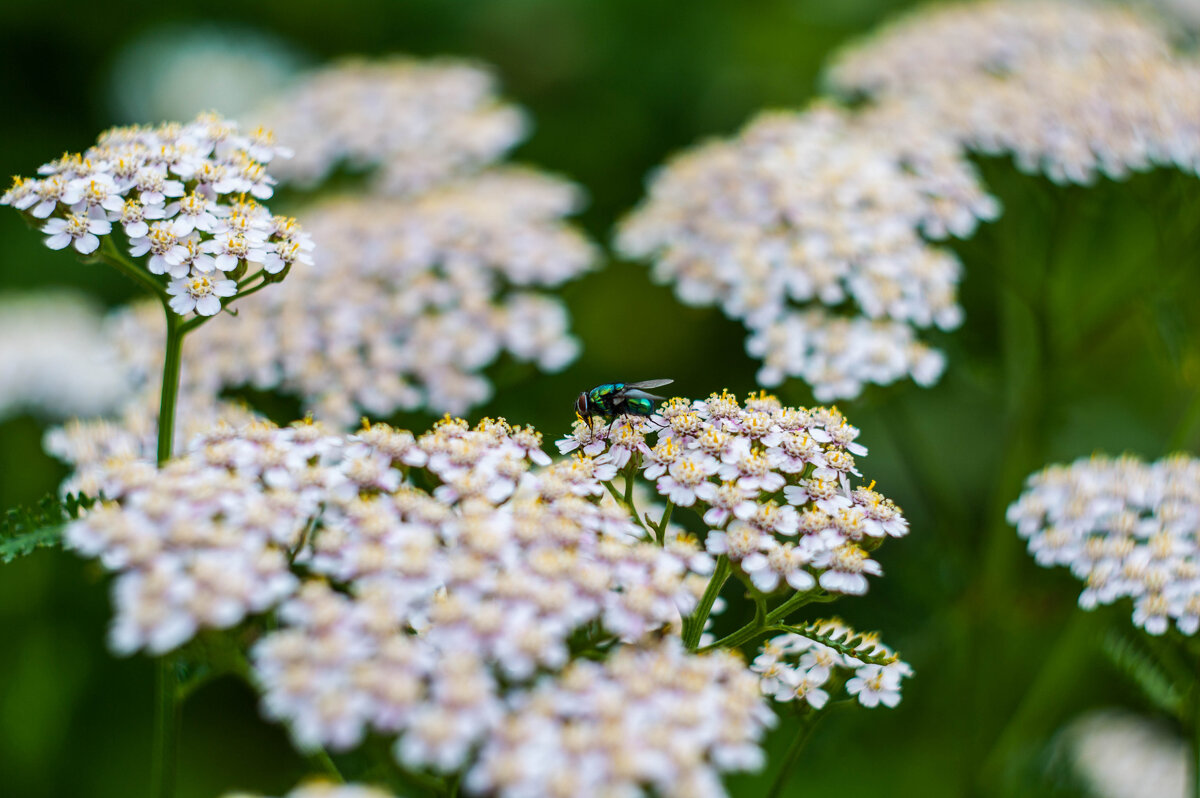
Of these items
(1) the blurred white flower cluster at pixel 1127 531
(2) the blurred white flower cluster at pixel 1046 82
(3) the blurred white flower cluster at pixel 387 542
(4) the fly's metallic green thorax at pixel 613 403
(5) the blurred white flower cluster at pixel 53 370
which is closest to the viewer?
(3) the blurred white flower cluster at pixel 387 542

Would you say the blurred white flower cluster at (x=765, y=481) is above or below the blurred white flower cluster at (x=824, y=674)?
above

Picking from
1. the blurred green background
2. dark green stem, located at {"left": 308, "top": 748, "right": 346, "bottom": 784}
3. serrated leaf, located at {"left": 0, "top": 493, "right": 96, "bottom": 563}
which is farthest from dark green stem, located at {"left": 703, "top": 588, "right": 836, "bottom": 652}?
serrated leaf, located at {"left": 0, "top": 493, "right": 96, "bottom": 563}

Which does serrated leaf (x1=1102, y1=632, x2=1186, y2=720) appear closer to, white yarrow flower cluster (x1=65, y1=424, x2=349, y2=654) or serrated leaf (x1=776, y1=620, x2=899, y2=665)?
serrated leaf (x1=776, y1=620, x2=899, y2=665)

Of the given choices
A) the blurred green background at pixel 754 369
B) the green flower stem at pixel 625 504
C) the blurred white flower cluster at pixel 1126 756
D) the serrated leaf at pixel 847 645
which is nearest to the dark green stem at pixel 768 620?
the serrated leaf at pixel 847 645

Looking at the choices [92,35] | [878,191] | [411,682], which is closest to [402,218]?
[878,191]

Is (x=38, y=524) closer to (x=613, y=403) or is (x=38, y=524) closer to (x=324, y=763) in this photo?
(x=324, y=763)

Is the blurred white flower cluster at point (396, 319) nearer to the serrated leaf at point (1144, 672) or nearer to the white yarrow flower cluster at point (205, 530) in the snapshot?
the white yarrow flower cluster at point (205, 530)
